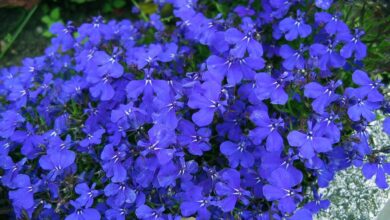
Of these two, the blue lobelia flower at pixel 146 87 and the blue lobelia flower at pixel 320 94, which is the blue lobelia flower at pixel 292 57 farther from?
the blue lobelia flower at pixel 146 87

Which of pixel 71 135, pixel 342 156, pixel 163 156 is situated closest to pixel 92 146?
pixel 71 135

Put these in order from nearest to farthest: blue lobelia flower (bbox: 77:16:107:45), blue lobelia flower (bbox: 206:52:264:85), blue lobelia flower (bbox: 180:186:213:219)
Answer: blue lobelia flower (bbox: 180:186:213:219)
blue lobelia flower (bbox: 206:52:264:85)
blue lobelia flower (bbox: 77:16:107:45)

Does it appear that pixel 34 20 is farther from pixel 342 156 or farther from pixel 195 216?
pixel 342 156

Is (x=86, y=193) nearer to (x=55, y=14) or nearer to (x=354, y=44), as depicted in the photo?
(x=354, y=44)

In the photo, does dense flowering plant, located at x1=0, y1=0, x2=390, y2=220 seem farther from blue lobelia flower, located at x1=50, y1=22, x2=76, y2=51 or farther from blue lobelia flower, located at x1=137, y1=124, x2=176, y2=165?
blue lobelia flower, located at x1=50, y1=22, x2=76, y2=51

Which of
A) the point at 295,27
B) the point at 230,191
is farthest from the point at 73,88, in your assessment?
the point at 295,27

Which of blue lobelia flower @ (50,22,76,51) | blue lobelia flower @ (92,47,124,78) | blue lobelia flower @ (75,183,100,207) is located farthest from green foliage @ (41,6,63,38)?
blue lobelia flower @ (75,183,100,207)

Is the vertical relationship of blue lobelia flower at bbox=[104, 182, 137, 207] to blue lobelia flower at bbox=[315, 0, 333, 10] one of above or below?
below
